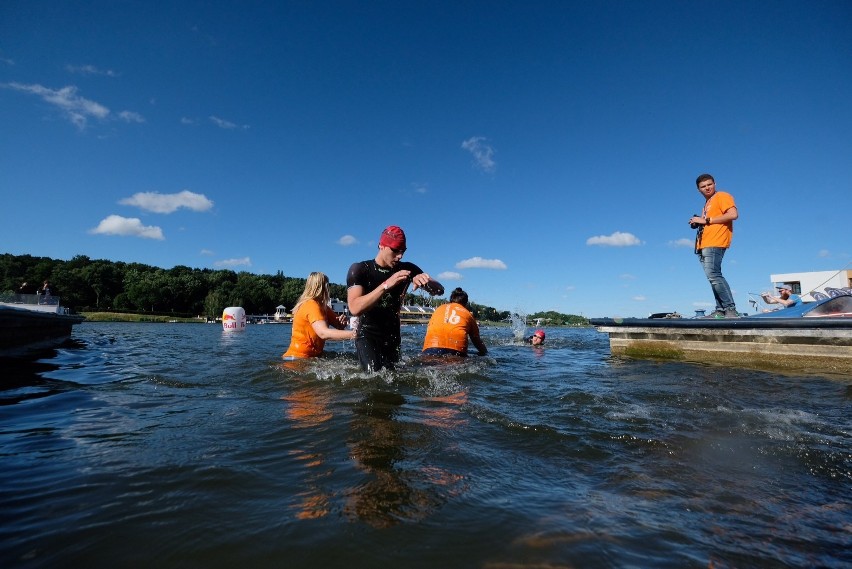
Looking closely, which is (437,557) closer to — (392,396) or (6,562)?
(6,562)

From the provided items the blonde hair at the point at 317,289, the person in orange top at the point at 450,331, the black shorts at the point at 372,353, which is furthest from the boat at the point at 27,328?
the person in orange top at the point at 450,331

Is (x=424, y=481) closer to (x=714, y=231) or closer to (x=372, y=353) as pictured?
(x=372, y=353)

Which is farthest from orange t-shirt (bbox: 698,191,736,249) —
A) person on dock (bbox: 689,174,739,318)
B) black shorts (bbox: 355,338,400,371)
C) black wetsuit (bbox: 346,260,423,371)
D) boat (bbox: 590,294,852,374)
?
black shorts (bbox: 355,338,400,371)

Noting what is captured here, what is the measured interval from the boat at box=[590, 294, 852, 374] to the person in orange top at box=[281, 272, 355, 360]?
307 inches

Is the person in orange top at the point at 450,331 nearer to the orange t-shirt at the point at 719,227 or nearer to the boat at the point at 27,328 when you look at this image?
the orange t-shirt at the point at 719,227

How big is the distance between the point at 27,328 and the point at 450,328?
10958mm

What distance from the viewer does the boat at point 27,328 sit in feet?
28.5

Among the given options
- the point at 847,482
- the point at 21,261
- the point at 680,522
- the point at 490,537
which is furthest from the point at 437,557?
the point at 21,261

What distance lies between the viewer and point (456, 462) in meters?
2.66

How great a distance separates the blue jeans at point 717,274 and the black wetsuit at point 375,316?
21.2ft

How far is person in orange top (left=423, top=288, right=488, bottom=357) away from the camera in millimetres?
8562

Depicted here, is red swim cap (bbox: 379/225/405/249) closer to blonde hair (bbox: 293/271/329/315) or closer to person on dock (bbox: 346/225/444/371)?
person on dock (bbox: 346/225/444/371)

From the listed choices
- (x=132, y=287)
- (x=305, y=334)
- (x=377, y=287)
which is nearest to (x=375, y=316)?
(x=377, y=287)

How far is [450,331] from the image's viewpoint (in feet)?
28.1
